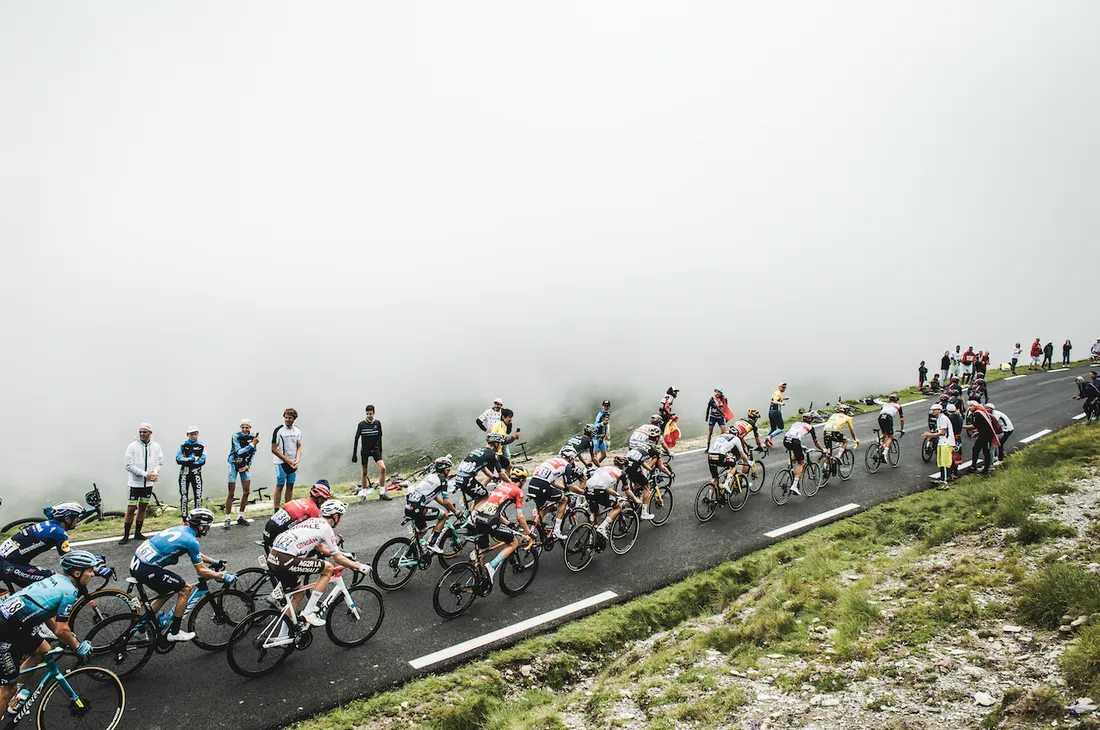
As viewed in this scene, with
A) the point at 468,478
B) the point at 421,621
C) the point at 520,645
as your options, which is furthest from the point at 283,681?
the point at 468,478

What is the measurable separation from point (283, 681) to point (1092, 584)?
37.4 feet

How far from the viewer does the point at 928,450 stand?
2044 centimetres

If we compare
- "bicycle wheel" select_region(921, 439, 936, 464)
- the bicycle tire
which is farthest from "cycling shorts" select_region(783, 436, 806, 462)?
"bicycle wheel" select_region(921, 439, 936, 464)

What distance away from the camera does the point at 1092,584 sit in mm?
7336

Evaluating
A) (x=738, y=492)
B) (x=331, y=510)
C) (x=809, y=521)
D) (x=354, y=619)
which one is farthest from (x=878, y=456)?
(x=331, y=510)

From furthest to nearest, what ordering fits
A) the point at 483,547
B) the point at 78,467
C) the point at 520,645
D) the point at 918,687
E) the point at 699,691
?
the point at 78,467 → the point at 483,547 → the point at 520,645 → the point at 699,691 → the point at 918,687

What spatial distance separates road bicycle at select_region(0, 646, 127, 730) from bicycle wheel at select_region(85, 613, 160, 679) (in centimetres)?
77

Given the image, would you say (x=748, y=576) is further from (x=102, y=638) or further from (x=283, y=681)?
(x=102, y=638)

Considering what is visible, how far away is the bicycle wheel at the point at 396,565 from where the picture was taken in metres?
10.3

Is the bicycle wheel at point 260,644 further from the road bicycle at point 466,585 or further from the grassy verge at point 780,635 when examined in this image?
the road bicycle at point 466,585

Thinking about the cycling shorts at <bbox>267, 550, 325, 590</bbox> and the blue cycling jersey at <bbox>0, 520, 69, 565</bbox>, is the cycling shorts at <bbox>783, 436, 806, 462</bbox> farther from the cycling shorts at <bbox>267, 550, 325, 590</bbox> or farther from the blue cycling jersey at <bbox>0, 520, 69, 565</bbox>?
the blue cycling jersey at <bbox>0, 520, 69, 565</bbox>

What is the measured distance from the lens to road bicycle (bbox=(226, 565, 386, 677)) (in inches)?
299

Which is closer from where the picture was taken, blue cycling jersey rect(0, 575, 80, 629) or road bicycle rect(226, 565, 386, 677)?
blue cycling jersey rect(0, 575, 80, 629)

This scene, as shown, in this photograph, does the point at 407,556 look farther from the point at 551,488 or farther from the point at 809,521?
the point at 809,521
